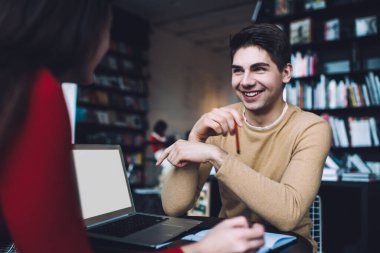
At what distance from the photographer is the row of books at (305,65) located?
3.71 m

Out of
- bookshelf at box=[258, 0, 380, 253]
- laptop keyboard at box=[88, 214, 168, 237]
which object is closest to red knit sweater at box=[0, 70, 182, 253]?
laptop keyboard at box=[88, 214, 168, 237]

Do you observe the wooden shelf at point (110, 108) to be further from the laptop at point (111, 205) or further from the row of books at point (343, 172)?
the laptop at point (111, 205)

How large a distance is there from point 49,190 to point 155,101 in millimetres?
6729

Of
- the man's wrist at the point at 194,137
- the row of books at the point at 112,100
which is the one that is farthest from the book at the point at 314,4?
the row of books at the point at 112,100

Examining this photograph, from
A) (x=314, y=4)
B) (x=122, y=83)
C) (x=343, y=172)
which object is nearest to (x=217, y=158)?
(x=343, y=172)

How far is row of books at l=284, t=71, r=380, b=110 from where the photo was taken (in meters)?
3.39

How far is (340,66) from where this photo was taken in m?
3.65

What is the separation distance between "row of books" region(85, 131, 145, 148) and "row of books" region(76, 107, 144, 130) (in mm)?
179

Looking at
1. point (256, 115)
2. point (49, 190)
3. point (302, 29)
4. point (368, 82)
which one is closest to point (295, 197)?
point (256, 115)

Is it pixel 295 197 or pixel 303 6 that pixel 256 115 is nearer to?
pixel 295 197

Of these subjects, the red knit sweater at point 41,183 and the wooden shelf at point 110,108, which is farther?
the wooden shelf at point 110,108

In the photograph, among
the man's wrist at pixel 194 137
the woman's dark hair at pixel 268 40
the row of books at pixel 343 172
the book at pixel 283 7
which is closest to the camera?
the man's wrist at pixel 194 137

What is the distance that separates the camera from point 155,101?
7180 millimetres

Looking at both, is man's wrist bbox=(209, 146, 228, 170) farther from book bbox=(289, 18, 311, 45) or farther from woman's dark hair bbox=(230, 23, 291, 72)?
book bbox=(289, 18, 311, 45)
